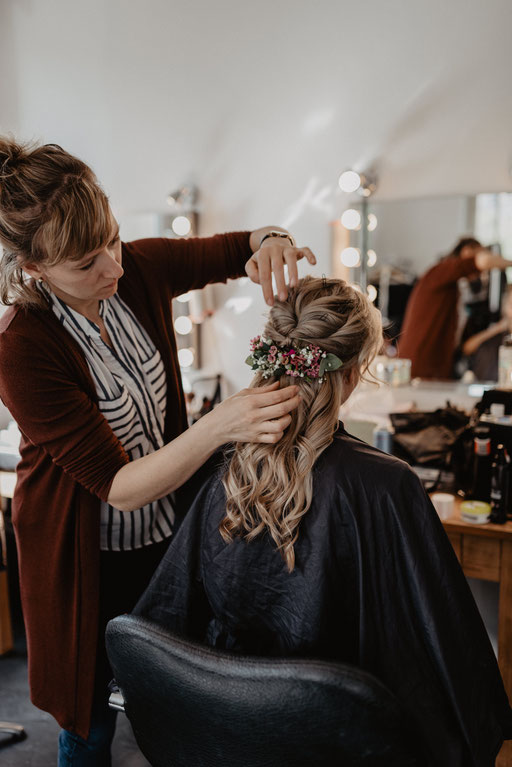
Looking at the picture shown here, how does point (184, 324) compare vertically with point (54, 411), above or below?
above

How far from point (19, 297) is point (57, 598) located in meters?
0.52

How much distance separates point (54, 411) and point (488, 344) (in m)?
1.58

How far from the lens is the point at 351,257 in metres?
2.23

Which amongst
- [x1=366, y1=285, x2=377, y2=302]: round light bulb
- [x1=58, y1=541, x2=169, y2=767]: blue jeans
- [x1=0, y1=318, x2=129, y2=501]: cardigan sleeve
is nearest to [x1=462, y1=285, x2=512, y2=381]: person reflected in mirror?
[x1=366, y1=285, x2=377, y2=302]: round light bulb

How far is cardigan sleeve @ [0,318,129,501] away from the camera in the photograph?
934mm

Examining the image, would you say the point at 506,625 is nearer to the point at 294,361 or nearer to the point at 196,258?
the point at 294,361

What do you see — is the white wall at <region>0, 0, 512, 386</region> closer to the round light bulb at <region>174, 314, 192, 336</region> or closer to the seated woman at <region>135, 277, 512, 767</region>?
the round light bulb at <region>174, 314, 192, 336</region>

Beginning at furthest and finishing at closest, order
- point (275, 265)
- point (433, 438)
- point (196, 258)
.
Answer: point (433, 438) < point (196, 258) < point (275, 265)

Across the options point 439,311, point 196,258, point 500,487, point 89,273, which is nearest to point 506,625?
point 500,487

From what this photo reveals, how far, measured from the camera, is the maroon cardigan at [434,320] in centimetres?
208

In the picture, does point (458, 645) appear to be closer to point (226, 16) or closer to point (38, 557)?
point (38, 557)

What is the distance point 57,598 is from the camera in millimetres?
1046

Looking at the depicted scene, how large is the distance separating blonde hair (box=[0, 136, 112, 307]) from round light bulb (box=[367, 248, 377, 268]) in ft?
4.74

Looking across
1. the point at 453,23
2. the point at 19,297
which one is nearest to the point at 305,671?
the point at 19,297
